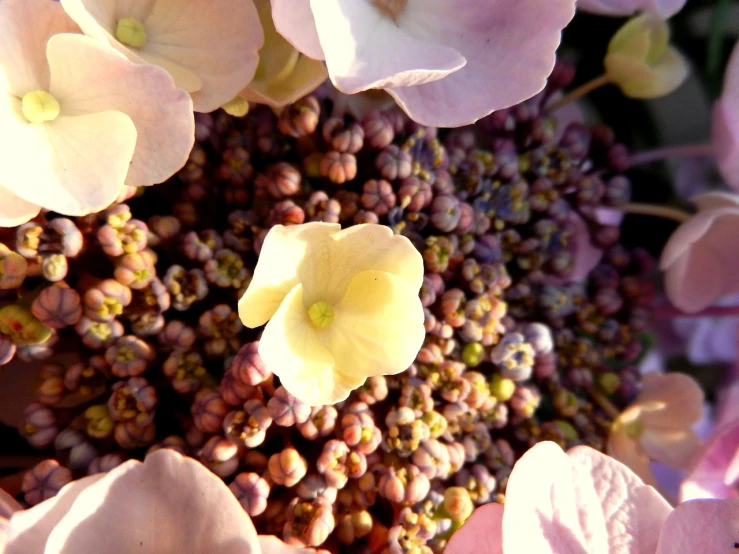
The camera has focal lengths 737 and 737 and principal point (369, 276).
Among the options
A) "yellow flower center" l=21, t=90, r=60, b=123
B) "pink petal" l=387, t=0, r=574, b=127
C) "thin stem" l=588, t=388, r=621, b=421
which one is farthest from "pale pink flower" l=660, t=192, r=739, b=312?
"yellow flower center" l=21, t=90, r=60, b=123

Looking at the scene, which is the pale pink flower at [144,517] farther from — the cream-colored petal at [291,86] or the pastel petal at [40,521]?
the cream-colored petal at [291,86]

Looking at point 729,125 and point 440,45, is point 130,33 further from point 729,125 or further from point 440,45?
point 729,125

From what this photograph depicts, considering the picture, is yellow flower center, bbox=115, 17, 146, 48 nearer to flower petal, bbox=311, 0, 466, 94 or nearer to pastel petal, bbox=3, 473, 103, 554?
flower petal, bbox=311, 0, 466, 94

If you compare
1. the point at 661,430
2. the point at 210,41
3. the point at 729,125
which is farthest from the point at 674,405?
the point at 210,41

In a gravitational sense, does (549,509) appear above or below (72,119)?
below

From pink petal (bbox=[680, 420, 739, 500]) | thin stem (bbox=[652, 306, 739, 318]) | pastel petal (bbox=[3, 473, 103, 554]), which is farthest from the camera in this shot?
thin stem (bbox=[652, 306, 739, 318])

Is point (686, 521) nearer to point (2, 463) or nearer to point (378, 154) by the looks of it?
point (378, 154)
